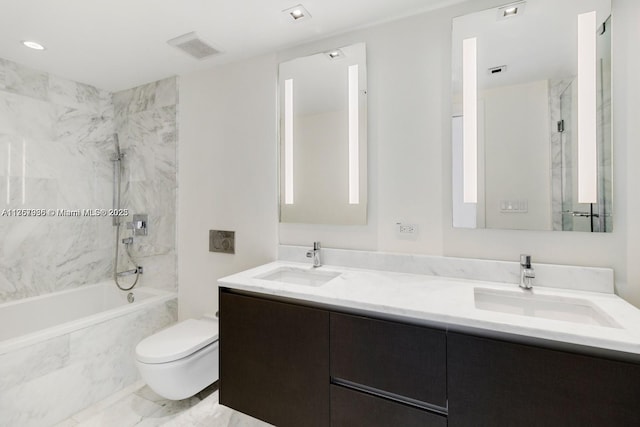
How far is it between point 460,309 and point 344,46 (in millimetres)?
1605

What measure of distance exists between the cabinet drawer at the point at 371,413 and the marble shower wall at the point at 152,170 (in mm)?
1779

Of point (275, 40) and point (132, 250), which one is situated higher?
point (275, 40)

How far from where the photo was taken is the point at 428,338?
110cm

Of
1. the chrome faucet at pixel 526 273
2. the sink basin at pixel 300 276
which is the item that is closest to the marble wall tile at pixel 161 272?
the sink basin at pixel 300 276

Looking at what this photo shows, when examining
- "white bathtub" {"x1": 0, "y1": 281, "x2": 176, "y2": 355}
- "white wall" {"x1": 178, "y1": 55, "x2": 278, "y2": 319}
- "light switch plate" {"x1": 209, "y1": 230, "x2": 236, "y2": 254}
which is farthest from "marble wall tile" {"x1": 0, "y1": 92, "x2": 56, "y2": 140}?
"light switch plate" {"x1": 209, "y1": 230, "x2": 236, "y2": 254}

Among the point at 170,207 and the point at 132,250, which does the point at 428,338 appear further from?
the point at 132,250

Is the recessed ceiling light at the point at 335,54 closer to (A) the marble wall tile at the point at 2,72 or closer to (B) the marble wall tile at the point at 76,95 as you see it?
(B) the marble wall tile at the point at 76,95

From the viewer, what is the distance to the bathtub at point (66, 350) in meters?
1.65

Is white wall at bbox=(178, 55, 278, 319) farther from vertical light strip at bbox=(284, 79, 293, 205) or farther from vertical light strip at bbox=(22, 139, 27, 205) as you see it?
vertical light strip at bbox=(22, 139, 27, 205)

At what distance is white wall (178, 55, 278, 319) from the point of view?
211 centimetres

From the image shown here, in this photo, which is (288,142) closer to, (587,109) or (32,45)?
(587,109)

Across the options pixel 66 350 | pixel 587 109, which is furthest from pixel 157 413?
pixel 587 109

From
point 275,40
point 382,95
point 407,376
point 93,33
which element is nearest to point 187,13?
point 275,40

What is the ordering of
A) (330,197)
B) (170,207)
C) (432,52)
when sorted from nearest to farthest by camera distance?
(432,52)
(330,197)
(170,207)
